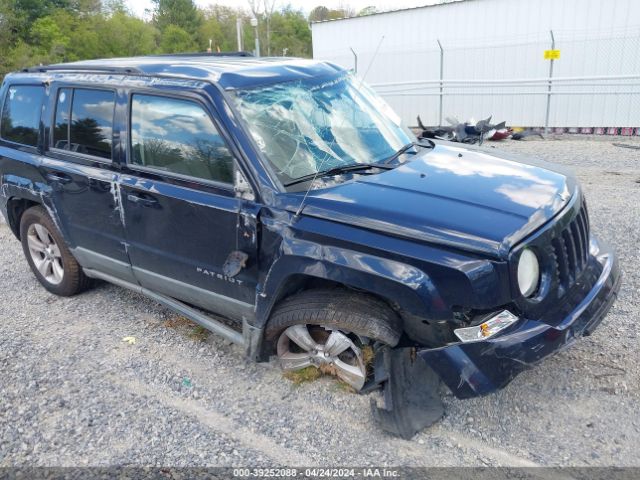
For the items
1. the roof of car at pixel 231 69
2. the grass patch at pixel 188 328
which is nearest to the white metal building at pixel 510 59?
the roof of car at pixel 231 69

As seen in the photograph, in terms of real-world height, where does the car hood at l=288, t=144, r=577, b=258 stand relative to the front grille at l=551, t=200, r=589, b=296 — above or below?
above

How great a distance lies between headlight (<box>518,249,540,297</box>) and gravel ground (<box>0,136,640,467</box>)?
2.63 feet

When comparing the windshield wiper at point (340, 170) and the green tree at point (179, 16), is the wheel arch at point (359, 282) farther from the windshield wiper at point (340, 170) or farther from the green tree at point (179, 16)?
the green tree at point (179, 16)

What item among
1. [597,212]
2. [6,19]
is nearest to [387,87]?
[597,212]

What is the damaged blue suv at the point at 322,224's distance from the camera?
8.90 ft

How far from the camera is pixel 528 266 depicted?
2766 millimetres

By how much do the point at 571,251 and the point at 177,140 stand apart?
8.20 ft

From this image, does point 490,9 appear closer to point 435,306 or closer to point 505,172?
point 505,172

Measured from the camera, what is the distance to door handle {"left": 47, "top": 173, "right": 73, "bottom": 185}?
13.8 feet

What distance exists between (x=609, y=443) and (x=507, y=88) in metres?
13.2

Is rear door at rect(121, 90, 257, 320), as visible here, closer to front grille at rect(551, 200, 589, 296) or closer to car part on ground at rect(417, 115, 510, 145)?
front grille at rect(551, 200, 589, 296)

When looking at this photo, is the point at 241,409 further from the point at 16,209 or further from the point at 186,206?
the point at 16,209

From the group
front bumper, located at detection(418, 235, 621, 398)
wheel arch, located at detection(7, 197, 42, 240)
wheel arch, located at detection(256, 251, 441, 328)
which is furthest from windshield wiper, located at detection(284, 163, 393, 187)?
wheel arch, located at detection(7, 197, 42, 240)

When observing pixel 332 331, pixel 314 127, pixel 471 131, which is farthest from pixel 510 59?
pixel 332 331
